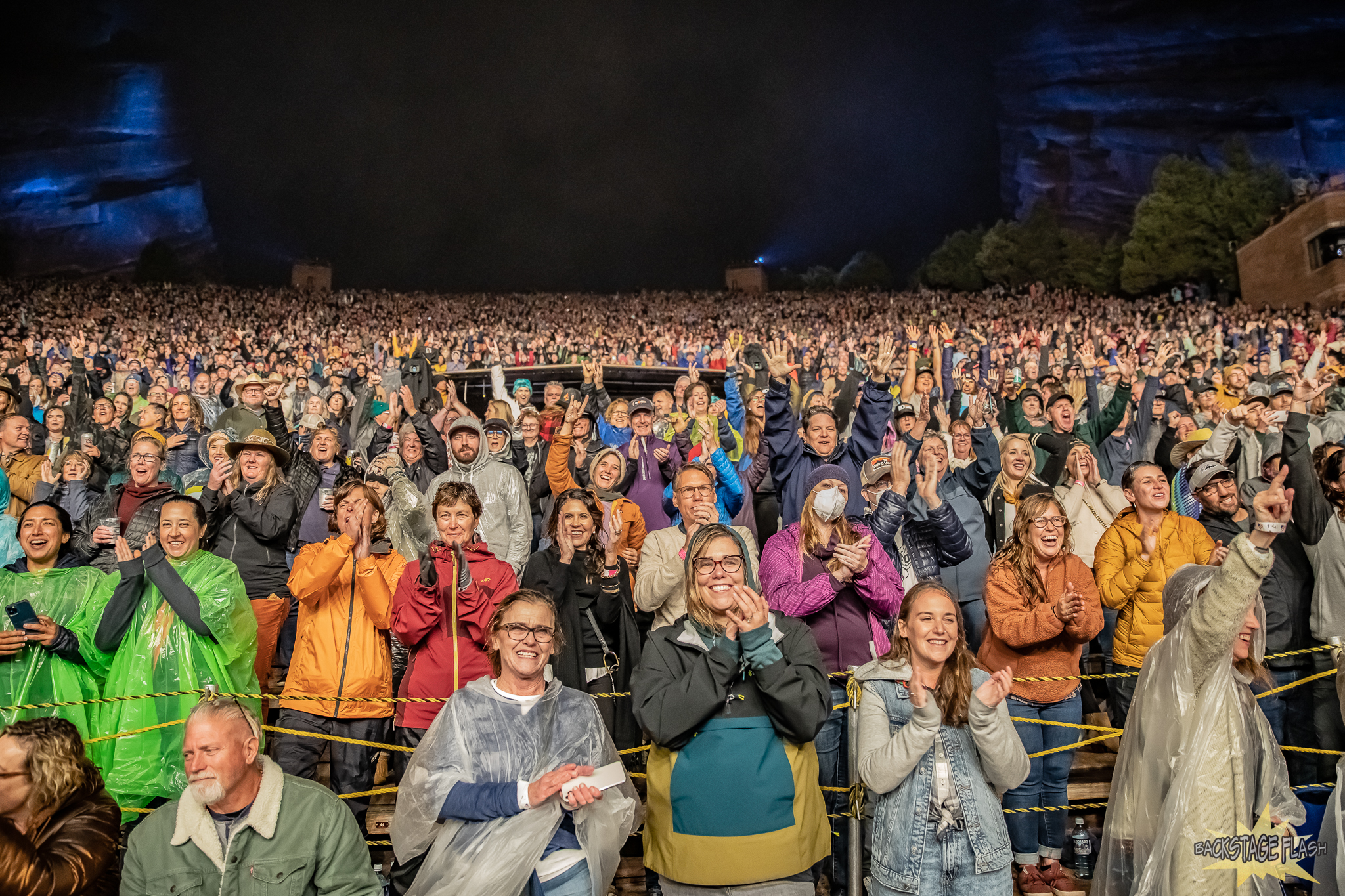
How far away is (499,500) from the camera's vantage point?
5.03 m

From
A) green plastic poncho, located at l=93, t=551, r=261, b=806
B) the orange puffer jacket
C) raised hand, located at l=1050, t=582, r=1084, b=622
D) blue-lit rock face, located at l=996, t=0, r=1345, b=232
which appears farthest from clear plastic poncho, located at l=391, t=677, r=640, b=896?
blue-lit rock face, located at l=996, t=0, r=1345, b=232

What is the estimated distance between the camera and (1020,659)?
3508 millimetres

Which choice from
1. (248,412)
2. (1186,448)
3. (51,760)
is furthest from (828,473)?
(248,412)

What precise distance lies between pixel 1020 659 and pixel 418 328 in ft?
71.4

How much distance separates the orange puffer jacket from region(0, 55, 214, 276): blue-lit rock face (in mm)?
34807

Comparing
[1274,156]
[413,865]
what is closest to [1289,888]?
[413,865]

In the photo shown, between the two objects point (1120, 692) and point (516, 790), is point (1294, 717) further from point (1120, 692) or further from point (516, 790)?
point (516, 790)

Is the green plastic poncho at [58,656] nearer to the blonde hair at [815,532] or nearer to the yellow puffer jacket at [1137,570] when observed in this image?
the blonde hair at [815,532]

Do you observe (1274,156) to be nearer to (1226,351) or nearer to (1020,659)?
(1226,351)

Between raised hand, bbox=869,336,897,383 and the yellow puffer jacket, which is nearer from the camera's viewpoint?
the yellow puffer jacket

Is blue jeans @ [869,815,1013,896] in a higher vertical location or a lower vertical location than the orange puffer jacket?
lower

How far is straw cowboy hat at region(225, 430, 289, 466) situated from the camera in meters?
4.60

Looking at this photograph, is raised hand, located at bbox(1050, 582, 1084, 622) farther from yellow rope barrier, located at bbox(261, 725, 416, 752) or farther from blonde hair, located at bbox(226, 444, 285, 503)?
blonde hair, located at bbox(226, 444, 285, 503)

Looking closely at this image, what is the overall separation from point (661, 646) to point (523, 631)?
418 millimetres
